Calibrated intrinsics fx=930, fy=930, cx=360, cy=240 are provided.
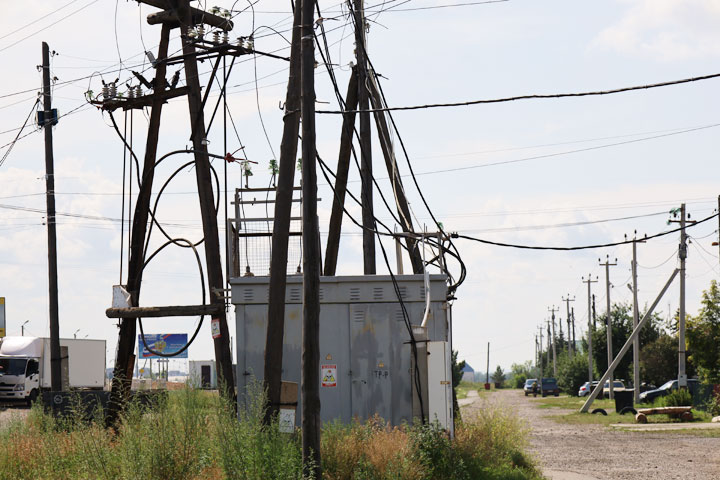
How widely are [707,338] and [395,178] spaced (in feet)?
101

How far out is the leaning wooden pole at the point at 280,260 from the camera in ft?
51.1

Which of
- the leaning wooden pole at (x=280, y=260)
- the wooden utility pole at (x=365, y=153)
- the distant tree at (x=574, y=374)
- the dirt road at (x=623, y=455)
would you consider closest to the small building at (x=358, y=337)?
the wooden utility pole at (x=365, y=153)

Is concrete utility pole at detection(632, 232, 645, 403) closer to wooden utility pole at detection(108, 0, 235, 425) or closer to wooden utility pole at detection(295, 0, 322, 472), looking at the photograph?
wooden utility pole at detection(108, 0, 235, 425)

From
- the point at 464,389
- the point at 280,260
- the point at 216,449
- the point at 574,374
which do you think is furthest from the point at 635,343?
the point at 464,389

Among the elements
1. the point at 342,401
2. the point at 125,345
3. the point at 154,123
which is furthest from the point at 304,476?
the point at 154,123

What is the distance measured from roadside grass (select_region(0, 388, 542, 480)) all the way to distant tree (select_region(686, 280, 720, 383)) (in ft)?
105

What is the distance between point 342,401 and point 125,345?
5572 millimetres

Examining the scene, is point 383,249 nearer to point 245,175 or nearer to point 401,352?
point 401,352

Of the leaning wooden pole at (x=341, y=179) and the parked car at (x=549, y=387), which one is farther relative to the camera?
the parked car at (x=549, y=387)

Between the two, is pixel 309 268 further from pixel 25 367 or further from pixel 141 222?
pixel 25 367

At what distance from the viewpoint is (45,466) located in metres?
14.2

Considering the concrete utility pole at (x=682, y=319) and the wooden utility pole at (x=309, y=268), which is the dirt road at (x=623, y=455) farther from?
the concrete utility pole at (x=682, y=319)

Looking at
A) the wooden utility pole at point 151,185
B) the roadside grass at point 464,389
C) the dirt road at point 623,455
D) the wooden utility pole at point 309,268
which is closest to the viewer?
the wooden utility pole at point 309,268

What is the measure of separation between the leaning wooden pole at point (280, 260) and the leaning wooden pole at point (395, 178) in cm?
582
